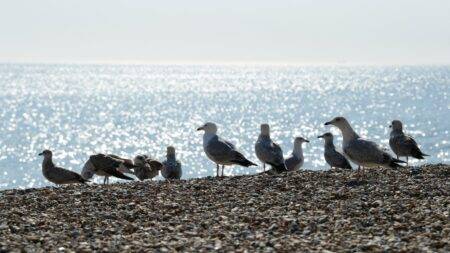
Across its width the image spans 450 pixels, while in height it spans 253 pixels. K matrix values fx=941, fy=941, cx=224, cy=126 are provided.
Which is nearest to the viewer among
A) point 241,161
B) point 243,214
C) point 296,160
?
point 243,214

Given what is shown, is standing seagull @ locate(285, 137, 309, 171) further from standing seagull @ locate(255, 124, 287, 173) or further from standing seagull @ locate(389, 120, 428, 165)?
standing seagull @ locate(389, 120, 428, 165)

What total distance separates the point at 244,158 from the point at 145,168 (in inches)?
101

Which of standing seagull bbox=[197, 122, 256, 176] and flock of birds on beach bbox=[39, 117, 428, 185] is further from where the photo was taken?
standing seagull bbox=[197, 122, 256, 176]

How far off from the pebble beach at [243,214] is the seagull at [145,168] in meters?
3.54

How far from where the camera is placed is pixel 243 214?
14094 millimetres

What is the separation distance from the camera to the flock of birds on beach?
1920 centimetres

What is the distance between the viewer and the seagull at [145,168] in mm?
21719

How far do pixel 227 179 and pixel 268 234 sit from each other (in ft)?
19.3

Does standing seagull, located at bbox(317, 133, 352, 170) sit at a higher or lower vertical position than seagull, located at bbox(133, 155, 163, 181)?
higher

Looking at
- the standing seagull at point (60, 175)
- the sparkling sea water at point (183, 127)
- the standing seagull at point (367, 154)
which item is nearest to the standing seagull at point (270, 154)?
the standing seagull at point (367, 154)

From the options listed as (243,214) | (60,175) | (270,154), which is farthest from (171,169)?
(243,214)

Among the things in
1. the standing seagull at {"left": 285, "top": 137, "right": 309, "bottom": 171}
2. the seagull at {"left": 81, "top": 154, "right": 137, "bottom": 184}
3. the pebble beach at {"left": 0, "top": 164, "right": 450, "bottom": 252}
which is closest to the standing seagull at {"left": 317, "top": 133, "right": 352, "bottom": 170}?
the standing seagull at {"left": 285, "top": 137, "right": 309, "bottom": 171}

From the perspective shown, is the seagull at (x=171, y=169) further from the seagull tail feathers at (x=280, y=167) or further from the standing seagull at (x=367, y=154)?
the standing seagull at (x=367, y=154)

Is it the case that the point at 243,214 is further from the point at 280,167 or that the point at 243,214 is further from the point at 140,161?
the point at 140,161
